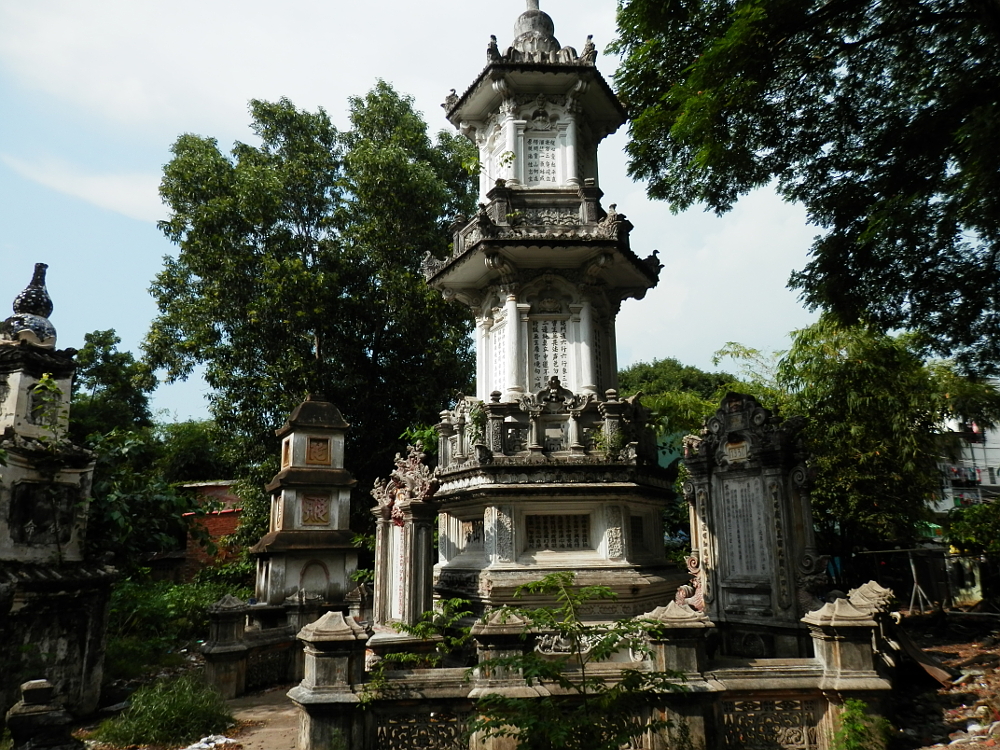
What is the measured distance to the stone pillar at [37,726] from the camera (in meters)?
6.17

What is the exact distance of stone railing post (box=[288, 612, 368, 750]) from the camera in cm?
614

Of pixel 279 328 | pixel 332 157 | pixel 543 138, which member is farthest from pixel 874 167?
pixel 332 157

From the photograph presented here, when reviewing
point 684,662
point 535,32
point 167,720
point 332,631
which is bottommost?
point 167,720

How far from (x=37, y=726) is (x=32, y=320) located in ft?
19.0

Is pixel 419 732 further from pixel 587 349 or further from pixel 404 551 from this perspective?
pixel 587 349

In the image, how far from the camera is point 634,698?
559 centimetres

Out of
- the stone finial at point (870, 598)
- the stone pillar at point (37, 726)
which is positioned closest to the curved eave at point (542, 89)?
the stone finial at point (870, 598)

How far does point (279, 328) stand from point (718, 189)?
1453 centimetres

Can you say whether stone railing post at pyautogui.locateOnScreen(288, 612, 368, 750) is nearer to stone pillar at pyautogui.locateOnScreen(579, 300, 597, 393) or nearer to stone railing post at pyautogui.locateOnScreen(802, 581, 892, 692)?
stone railing post at pyautogui.locateOnScreen(802, 581, 892, 692)

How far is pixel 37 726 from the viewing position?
6.21 m

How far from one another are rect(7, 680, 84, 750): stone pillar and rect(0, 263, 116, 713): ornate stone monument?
2.16 meters

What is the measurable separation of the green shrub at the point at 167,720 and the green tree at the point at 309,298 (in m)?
12.8

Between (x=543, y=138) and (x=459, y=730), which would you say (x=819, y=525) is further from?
(x=459, y=730)

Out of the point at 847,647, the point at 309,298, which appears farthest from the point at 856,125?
the point at 309,298
